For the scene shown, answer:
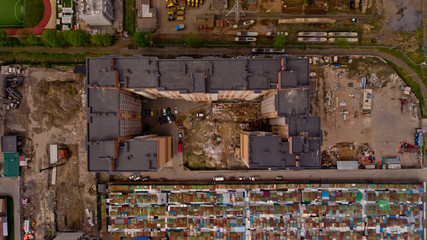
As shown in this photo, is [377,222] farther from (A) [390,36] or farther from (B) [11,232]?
(B) [11,232]

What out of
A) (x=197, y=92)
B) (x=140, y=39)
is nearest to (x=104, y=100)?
(x=197, y=92)

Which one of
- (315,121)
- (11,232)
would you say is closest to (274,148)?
(315,121)

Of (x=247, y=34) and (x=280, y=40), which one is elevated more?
(x=247, y=34)

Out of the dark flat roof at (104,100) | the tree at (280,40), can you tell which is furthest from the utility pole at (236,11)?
the dark flat roof at (104,100)

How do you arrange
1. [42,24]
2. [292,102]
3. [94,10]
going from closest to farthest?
[292,102], [94,10], [42,24]

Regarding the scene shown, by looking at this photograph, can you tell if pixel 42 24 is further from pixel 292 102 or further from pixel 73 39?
pixel 292 102

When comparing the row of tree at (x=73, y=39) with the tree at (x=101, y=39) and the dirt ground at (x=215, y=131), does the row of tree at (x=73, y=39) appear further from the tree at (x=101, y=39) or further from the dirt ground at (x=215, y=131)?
the dirt ground at (x=215, y=131)

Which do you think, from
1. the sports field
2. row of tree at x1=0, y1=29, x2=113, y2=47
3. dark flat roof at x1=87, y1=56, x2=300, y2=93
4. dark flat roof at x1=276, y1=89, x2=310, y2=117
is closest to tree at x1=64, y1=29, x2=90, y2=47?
row of tree at x1=0, y1=29, x2=113, y2=47
